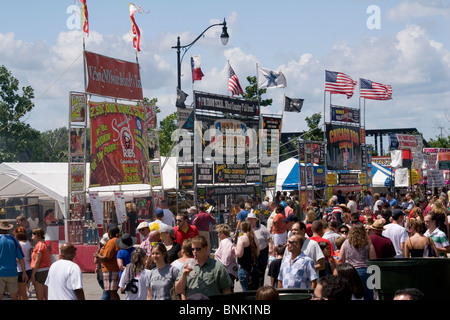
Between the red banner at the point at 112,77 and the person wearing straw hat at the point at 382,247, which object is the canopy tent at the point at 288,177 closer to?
the red banner at the point at 112,77

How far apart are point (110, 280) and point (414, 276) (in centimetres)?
477

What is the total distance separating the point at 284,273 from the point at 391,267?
1367 mm

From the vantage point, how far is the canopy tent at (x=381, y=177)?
44.6 meters

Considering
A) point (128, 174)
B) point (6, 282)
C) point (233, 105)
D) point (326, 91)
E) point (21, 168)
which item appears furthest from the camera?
point (326, 91)

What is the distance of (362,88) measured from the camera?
37438mm

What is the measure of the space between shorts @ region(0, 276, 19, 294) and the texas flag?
18.0 m

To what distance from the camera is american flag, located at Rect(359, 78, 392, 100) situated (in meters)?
37.4

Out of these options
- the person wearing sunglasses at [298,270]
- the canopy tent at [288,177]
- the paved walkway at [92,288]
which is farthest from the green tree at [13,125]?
the person wearing sunglasses at [298,270]

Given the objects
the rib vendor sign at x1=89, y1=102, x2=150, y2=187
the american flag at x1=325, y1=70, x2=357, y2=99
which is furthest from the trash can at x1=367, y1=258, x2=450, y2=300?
the american flag at x1=325, y1=70, x2=357, y2=99

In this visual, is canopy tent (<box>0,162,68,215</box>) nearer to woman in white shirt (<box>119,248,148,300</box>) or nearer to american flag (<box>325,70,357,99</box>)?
woman in white shirt (<box>119,248,148,300</box>)

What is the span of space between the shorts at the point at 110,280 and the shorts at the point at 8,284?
1.74 meters

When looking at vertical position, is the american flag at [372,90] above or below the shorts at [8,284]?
above
